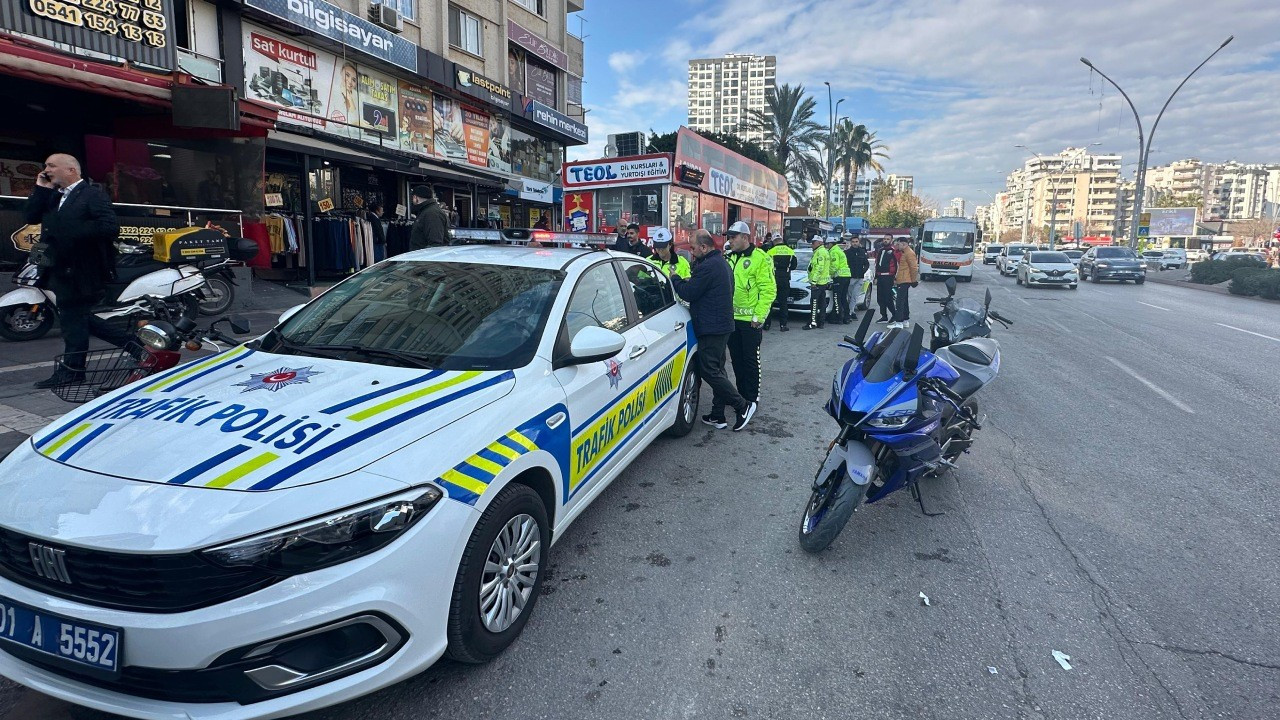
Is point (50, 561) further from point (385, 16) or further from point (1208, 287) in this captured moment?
point (1208, 287)

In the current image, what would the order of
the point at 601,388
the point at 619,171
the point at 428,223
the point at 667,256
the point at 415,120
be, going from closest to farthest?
the point at 601,388 → the point at 428,223 → the point at 667,256 → the point at 619,171 → the point at 415,120

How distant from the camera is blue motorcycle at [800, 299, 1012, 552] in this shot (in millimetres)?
3457

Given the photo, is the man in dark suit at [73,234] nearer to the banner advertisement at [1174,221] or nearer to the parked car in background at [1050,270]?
the parked car in background at [1050,270]

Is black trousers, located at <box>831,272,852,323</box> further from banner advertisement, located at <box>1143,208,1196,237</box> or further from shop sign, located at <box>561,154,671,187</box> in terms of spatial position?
banner advertisement, located at <box>1143,208,1196,237</box>

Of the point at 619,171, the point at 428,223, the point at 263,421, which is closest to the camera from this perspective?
the point at 263,421

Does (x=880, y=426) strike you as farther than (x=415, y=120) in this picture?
No

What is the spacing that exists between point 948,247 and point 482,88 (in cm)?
1937

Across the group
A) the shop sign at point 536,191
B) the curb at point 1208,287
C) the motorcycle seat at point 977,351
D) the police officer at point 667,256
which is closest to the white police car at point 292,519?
the motorcycle seat at point 977,351

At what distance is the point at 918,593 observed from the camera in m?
3.20

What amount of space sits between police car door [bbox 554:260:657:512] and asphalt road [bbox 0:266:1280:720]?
49 centimetres

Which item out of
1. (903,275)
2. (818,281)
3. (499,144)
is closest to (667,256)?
(818,281)

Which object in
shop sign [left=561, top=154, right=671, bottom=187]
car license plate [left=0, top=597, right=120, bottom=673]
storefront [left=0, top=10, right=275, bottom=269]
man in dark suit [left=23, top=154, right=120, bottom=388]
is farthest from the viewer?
shop sign [left=561, top=154, right=671, bottom=187]

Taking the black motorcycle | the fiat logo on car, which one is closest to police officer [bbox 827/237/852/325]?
the black motorcycle

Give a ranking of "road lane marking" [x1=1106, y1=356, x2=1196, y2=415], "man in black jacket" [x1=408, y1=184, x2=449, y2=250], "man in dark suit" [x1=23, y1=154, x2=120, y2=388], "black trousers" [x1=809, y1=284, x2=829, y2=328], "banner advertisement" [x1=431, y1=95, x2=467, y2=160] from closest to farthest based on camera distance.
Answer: "man in dark suit" [x1=23, y1=154, x2=120, y2=388] → "road lane marking" [x1=1106, y1=356, x2=1196, y2=415] → "man in black jacket" [x1=408, y1=184, x2=449, y2=250] → "black trousers" [x1=809, y1=284, x2=829, y2=328] → "banner advertisement" [x1=431, y1=95, x2=467, y2=160]
